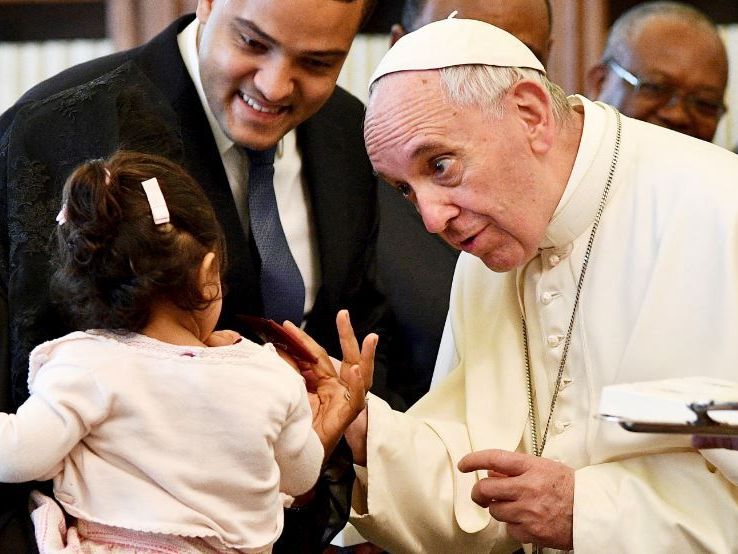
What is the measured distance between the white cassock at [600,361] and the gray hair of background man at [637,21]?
60.8 inches

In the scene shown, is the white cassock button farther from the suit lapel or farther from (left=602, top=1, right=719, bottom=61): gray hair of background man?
(left=602, top=1, right=719, bottom=61): gray hair of background man

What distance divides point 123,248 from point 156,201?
10cm

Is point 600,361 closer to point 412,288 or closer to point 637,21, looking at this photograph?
point 412,288

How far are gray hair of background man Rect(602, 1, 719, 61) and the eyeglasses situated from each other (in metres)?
0.15

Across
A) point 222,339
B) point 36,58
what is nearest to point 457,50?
point 222,339

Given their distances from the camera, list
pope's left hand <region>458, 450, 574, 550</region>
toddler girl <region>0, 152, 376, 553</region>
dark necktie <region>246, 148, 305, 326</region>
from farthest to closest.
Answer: dark necktie <region>246, 148, 305, 326</region>
pope's left hand <region>458, 450, 574, 550</region>
toddler girl <region>0, 152, 376, 553</region>

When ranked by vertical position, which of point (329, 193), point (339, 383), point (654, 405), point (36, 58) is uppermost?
point (654, 405)

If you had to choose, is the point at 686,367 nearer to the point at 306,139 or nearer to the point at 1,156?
the point at 306,139

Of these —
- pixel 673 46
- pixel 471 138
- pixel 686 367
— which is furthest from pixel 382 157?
pixel 673 46

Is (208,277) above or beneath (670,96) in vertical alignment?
above

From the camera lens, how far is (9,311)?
2.52 meters

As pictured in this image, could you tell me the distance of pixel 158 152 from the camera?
2.72m

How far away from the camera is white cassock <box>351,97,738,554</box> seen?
273 cm

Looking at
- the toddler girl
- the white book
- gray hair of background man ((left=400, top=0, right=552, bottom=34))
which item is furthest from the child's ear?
gray hair of background man ((left=400, top=0, right=552, bottom=34))
